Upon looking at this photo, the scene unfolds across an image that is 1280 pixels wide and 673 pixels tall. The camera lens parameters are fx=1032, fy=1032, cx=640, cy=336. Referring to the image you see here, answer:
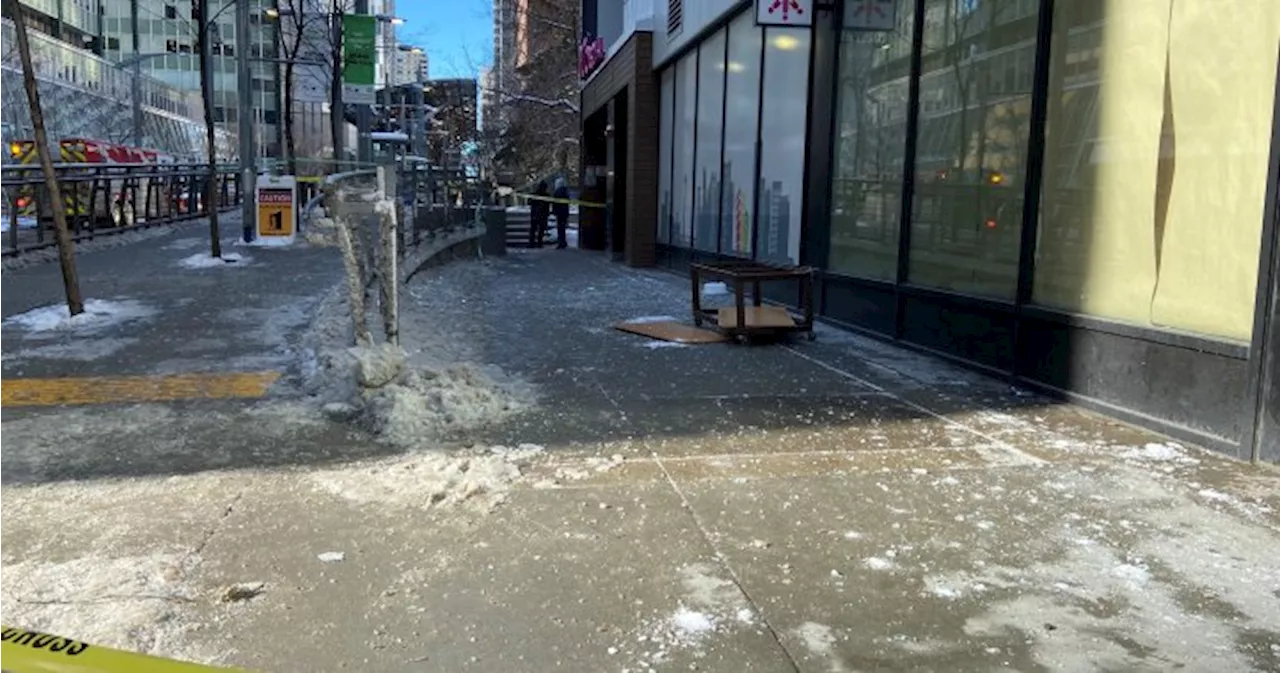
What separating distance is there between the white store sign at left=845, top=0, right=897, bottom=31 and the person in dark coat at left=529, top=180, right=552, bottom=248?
15.3 meters

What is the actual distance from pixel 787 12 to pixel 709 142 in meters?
4.70

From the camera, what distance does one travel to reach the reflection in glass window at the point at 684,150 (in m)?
15.9

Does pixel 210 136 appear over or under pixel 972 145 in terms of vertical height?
over

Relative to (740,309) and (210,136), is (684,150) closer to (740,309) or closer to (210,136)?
(210,136)

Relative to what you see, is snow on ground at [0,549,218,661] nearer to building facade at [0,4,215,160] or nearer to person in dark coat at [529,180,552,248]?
person in dark coat at [529,180,552,248]

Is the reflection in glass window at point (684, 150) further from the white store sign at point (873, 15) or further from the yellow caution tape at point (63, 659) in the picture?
the yellow caution tape at point (63, 659)

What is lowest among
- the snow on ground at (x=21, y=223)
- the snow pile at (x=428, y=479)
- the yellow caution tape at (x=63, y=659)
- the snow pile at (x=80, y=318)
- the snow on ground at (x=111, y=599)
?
the snow on ground at (x=111, y=599)

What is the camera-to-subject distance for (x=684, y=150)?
16.4 meters

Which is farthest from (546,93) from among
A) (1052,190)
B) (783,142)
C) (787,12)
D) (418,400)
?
(418,400)

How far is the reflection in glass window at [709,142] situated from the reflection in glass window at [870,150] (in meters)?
4.27

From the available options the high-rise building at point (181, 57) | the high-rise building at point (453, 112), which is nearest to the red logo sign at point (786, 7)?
the high-rise building at point (453, 112)

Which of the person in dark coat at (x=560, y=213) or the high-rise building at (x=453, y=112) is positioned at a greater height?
the high-rise building at (x=453, y=112)

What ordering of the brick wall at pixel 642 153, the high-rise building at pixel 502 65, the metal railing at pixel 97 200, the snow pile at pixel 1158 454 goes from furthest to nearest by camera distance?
the high-rise building at pixel 502 65
the brick wall at pixel 642 153
the metal railing at pixel 97 200
the snow pile at pixel 1158 454

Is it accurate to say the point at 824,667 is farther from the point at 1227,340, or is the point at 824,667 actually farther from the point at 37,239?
the point at 37,239
